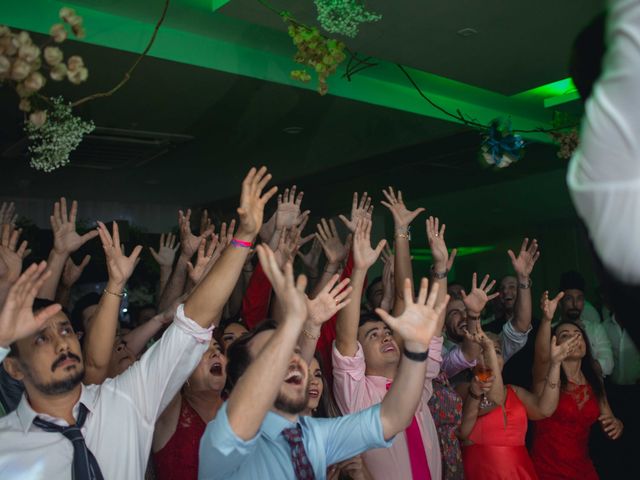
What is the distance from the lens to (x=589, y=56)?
797mm

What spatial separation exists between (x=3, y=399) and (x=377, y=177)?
Answer: 3.42m

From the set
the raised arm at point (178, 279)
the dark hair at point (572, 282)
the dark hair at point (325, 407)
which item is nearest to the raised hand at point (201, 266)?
the raised arm at point (178, 279)

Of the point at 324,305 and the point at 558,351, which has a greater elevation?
the point at 324,305

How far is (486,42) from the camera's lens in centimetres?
361

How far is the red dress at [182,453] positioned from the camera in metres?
2.31

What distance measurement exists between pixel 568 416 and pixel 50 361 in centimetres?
245

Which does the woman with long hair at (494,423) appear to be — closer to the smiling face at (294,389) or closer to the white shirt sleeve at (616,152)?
the smiling face at (294,389)

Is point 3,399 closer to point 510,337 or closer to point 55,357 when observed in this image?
point 55,357

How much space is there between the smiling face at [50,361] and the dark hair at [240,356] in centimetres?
44

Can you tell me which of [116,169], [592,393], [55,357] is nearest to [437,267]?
[592,393]

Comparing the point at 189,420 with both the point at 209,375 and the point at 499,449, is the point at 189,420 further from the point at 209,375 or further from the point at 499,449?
the point at 499,449

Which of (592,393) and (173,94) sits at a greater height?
(173,94)

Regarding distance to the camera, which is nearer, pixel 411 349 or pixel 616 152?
pixel 616 152

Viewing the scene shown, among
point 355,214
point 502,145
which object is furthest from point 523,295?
point 502,145
